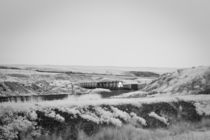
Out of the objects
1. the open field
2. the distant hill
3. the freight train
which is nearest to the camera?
the open field

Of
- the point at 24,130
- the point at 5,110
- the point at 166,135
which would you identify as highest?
the point at 5,110

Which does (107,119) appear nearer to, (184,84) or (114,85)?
(184,84)

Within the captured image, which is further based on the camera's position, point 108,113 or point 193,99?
point 193,99

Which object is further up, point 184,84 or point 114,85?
point 184,84

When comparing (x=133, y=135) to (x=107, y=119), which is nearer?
(x=133, y=135)

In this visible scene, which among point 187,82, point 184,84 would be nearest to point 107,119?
point 184,84

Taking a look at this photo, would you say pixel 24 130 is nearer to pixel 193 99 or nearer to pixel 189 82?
pixel 193 99

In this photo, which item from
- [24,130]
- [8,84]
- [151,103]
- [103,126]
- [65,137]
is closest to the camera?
[24,130]

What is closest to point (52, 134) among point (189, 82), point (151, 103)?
point (151, 103)

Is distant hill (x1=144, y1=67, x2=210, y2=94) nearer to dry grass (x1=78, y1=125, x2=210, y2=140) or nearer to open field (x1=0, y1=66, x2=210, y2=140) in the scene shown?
open field (x1=0, y1=66, x2=210, y2=140)

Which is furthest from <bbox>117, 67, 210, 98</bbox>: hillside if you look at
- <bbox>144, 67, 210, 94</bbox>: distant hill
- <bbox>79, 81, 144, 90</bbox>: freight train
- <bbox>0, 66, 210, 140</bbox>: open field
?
<bbox>79, 81, 144, 90</bbox>: freight train

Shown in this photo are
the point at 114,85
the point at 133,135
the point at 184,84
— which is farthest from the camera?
the point at 114,85
